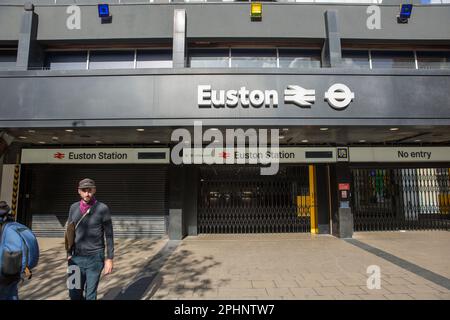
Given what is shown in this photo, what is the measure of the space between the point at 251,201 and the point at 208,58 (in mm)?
6072

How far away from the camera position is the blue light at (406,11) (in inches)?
407

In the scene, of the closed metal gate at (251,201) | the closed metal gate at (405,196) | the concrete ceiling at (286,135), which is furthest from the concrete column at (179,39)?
the closed metal gate at (405,196)

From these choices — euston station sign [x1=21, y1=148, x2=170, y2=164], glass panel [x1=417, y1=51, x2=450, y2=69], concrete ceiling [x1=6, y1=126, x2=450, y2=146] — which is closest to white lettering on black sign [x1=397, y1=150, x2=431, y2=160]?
concrete ceiling [x1=6, y1=126, x2=450, y2=146]

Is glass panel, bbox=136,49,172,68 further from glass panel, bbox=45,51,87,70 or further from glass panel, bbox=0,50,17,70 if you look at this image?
glass panel, bbox=0,50,17,70

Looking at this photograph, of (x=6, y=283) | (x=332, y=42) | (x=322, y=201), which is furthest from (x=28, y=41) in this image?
(x=322, y=201)

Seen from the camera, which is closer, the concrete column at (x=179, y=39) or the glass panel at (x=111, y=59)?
the concrete column at (x=179, y=39)

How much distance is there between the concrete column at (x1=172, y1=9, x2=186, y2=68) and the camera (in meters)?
9.75

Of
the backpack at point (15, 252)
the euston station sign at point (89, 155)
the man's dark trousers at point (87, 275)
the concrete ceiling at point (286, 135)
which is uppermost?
the concrete ceiling at point (286, 135)

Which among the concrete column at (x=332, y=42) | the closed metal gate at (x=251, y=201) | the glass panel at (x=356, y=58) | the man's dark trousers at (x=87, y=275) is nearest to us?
the man's dark trousers at (x=87, y=275)

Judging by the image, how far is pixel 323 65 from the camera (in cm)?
1055

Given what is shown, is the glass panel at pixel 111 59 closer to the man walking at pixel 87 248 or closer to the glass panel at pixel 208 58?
the glass panel at pixel 208 58

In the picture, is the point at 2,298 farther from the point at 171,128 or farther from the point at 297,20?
the point at 297,20

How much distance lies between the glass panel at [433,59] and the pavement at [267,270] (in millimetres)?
6652
